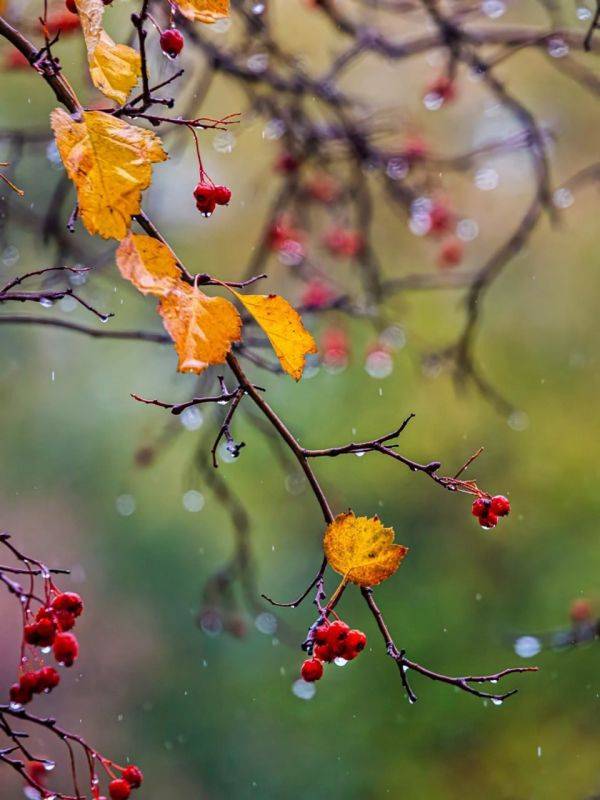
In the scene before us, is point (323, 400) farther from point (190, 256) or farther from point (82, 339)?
point (82, 339)

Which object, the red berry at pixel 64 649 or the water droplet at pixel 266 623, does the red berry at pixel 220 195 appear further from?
the water droplet at pixel 266 623

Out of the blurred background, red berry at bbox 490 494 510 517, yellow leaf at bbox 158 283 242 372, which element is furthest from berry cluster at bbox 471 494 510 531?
the blurred background

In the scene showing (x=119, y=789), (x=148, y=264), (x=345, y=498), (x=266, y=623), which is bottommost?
(x=345, y=498)

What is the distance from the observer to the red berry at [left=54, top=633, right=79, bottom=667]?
1.77ft

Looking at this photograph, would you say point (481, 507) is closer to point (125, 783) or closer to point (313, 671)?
point (313, 671)

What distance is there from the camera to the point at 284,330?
49 cm

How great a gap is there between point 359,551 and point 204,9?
0.97ft

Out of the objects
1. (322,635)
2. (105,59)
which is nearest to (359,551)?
(322,635)

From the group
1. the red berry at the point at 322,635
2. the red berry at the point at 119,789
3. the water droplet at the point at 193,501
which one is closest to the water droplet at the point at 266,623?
the water droplet at the point at 193,501

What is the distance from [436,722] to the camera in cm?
266

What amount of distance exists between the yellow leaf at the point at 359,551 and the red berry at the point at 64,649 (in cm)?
18

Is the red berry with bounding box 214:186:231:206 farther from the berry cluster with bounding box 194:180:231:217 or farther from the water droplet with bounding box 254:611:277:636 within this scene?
the water droplet with bounding box 254:611:277:636

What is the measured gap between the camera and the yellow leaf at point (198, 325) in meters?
0.43

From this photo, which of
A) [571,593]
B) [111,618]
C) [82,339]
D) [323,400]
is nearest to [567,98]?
[323,400]
